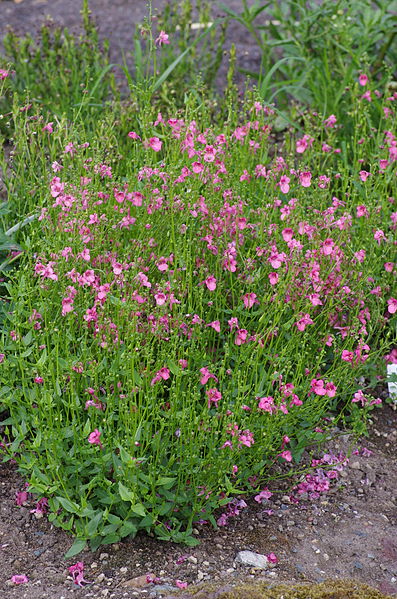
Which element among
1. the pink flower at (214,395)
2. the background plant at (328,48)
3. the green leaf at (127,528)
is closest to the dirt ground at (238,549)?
the green leaf at (127,528)

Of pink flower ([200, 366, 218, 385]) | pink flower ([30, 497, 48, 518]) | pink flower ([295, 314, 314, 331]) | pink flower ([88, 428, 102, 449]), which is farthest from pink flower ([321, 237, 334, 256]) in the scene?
pink flower ([30, 497, 48, 518])

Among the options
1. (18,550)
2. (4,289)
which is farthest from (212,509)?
(4,289)

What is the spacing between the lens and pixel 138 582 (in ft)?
9.00

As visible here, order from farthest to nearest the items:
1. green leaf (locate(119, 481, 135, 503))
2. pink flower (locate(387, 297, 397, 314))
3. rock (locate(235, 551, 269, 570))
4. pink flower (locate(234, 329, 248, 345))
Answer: pink flower (locate(387, 297, 397, 314)) → pink flower (locate(234, 329, 248, 345)) → rock (locate(235, 551, 269, 570)) → green leaf (locate(119, 481, 135, 503))

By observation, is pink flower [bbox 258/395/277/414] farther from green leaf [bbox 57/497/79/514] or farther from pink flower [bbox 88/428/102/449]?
green leaf [bbox 57/497/79/514]

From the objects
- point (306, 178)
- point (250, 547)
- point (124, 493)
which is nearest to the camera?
point (124, 493)

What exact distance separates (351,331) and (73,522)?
4.17 ft

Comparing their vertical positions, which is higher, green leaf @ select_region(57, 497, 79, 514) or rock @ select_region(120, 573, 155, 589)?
green leaf @ select_region(57, 497, 79, 514)

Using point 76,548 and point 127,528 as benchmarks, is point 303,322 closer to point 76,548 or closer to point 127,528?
point 127,528

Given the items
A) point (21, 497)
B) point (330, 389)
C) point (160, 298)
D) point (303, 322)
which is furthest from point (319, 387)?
point (21, 497)

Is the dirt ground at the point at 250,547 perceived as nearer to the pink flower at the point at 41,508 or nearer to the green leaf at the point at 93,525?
the pink flower at the point at 41,508

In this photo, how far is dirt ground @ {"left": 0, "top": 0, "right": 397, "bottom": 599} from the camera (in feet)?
9.12

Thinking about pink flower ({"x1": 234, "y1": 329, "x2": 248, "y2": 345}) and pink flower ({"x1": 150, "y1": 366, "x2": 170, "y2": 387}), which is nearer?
pink flower ({"x1": 150, "y1": 366, "x2": 170, "y2": 387})

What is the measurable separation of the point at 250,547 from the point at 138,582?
458 millimetres
